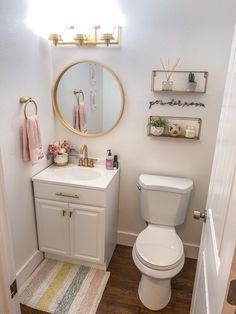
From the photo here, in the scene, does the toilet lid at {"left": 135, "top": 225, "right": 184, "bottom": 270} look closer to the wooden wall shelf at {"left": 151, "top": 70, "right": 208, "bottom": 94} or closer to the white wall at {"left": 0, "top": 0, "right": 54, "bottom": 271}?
the white wall at {"left": 0, "top": 0, "right": 54, "bottom": 271}

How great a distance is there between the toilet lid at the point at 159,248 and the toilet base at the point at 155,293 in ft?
0.60

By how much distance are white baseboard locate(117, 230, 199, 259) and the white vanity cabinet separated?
329 millimetres

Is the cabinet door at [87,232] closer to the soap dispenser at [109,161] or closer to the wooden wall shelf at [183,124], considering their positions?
the soap dispenser at [109,161]

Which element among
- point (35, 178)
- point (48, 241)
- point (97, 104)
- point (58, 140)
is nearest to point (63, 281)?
point (48, 241)

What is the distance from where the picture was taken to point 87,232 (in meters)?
1.98

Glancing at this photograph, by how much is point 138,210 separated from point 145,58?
1395 mm

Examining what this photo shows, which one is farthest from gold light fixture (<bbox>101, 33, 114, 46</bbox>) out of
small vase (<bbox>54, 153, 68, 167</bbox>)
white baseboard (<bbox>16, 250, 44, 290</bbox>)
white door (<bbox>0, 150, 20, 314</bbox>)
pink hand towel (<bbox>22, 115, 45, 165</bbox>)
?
white baseboard (<bbox>16, 250, 44, 290</bbox>)

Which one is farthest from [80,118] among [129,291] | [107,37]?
[129,291]

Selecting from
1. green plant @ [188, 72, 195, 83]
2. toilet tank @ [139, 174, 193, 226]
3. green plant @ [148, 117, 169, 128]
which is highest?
green plant @ [188, 72, 195, 83]

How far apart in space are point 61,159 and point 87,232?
0.72 meters

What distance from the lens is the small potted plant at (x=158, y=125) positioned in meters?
1.98

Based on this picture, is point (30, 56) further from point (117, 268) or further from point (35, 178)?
point (117, 268)

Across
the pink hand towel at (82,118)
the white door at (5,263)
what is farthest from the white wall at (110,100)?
the white door at (5,263)

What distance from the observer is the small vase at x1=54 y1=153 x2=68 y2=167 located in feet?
7.32
